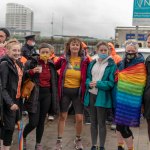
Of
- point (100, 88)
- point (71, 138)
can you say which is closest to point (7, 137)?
point (100, 88)

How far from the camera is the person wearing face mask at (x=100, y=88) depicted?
5.37 m

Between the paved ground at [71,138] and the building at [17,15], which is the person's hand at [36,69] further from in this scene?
the building at [17,15]

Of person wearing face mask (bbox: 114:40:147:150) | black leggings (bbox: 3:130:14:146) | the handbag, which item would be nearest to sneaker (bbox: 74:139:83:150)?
person wearing face mask (bbox: 114:40:147:150)

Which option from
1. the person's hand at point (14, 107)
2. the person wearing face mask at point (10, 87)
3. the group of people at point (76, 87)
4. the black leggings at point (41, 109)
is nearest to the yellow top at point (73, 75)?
the group of people at point (76, 87)

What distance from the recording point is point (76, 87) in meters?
5.70

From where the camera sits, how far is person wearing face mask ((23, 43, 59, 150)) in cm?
540

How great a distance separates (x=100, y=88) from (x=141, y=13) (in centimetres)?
665

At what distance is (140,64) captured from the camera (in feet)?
16.5

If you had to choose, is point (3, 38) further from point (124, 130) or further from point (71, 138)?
point (124, 130)

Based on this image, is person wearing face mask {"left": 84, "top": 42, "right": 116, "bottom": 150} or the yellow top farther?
the yellow top

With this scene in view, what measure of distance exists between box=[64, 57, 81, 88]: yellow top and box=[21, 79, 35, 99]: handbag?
628mm

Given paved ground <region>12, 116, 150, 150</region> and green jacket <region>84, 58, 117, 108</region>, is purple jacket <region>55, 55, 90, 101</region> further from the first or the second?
paved ground <region>12, 116, 150, 150</region>

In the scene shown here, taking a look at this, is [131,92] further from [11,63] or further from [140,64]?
[11,63]

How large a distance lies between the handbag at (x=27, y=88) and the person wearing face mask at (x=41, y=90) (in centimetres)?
6
